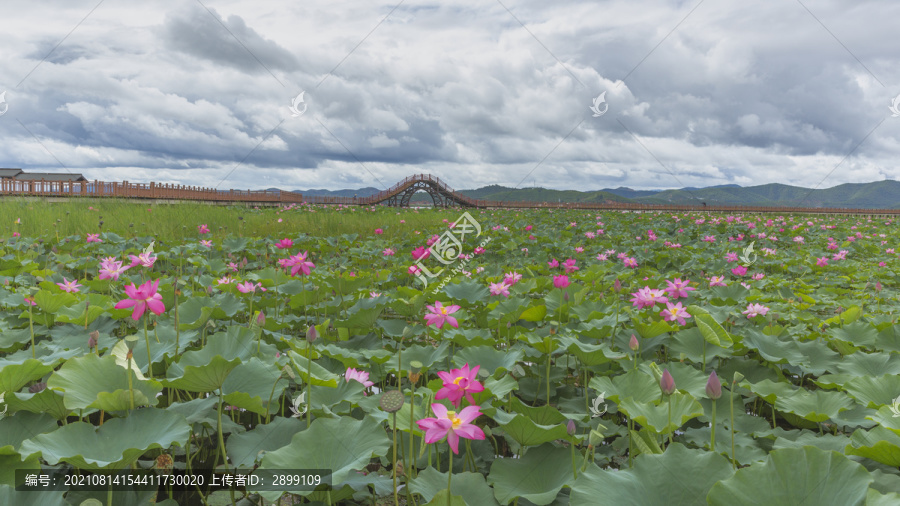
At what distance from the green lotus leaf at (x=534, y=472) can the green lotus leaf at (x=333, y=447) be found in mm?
316

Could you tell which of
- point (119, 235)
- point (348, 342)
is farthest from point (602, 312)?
point (119, 235)

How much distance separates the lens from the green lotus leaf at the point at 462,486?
1089mm

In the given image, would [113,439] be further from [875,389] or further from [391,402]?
[875,389]

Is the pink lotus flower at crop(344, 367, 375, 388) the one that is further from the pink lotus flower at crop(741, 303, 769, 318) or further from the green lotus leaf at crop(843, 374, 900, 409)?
the pink lotus flower at crop(741, 303, 769, 318)

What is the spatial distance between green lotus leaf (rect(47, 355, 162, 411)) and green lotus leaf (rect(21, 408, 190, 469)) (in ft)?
0.16

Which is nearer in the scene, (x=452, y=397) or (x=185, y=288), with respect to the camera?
(x=452, y=397)

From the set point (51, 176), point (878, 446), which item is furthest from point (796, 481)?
point (51, 176)

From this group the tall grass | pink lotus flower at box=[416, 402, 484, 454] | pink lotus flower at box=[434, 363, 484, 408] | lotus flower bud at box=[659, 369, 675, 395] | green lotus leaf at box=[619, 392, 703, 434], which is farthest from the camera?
the tall grass

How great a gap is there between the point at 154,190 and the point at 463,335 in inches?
807

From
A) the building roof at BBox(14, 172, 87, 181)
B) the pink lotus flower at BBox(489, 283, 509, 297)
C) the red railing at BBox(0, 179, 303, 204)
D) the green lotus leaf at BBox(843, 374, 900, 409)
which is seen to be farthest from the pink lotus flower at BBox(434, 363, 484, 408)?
the building roof at BBox(14, 172, 87, 181)

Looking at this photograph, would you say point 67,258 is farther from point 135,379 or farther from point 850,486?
point 850,486

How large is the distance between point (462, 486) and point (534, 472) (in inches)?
8.9

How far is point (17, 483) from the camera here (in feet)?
3.21

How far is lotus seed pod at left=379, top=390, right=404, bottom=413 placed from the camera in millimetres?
973
